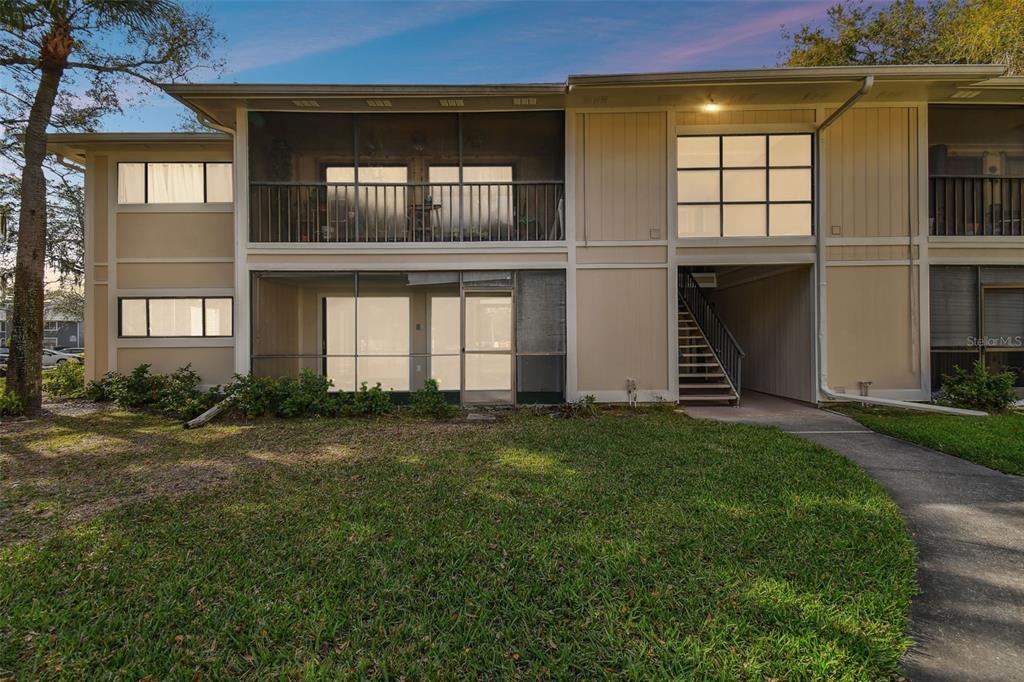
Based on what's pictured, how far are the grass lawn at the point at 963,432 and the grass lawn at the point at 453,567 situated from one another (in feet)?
5.17

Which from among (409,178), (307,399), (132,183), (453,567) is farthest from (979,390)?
(132,183)

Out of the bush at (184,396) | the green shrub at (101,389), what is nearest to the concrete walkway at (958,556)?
the bush at (184,396)

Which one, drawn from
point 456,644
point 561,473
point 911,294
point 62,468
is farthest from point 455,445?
point 911,294

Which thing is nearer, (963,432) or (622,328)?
(963,432)

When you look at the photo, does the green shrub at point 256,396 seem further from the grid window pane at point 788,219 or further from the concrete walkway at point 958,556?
the grid window pane at point 788,219

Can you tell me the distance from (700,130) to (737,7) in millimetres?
3886

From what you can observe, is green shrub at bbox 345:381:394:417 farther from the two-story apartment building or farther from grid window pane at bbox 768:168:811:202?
grid window pane at bbox 768:168:811:202

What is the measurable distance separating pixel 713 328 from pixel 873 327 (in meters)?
2.74

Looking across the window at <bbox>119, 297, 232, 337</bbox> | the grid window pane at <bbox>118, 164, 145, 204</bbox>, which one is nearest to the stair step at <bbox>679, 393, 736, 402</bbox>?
the window at <bbox>119, 297, 232, 337</bbox>

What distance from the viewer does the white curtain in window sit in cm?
950

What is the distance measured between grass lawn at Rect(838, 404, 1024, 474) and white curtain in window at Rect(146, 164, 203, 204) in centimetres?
1320

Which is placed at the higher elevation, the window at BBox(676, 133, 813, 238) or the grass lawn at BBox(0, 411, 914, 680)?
the window at BBox(676, 133, 813, 238)

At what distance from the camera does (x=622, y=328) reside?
8.02 meters

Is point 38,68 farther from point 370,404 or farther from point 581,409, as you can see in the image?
point 581,409
